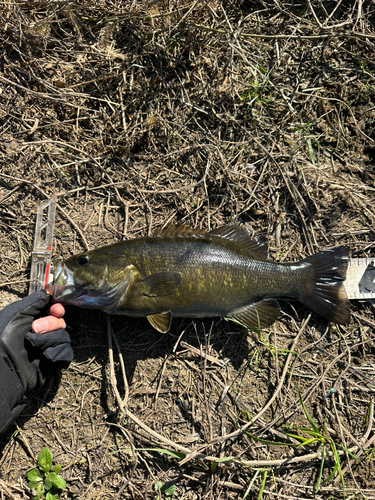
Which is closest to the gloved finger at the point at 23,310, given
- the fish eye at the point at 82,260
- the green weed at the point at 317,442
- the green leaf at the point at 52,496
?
the fish eye at the point at 82,260

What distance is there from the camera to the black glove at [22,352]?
3.23m

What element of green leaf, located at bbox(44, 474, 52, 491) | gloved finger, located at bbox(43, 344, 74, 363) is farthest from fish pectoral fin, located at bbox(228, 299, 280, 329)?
green leaf, located at bbox(44, 474, 52, 491)

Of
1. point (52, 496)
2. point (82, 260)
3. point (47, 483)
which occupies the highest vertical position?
point (82, 260)

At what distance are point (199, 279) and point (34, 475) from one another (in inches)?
103

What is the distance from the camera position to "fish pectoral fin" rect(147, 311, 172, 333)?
339cm

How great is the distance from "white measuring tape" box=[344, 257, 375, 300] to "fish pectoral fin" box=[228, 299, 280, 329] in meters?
0.92

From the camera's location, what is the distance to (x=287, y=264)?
3.60 m

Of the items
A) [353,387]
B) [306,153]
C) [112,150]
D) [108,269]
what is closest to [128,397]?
[108,269]

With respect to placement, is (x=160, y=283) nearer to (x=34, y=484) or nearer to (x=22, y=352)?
(x=22, y=352)

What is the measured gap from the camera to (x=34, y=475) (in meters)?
3.54

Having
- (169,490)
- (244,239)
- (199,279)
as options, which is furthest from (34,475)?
(244,239)

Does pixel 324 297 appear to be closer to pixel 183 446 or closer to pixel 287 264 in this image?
pixel 287 264

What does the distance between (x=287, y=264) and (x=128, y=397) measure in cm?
215

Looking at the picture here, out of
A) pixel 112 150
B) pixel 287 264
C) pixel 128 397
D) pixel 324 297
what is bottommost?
pixel 128 397
